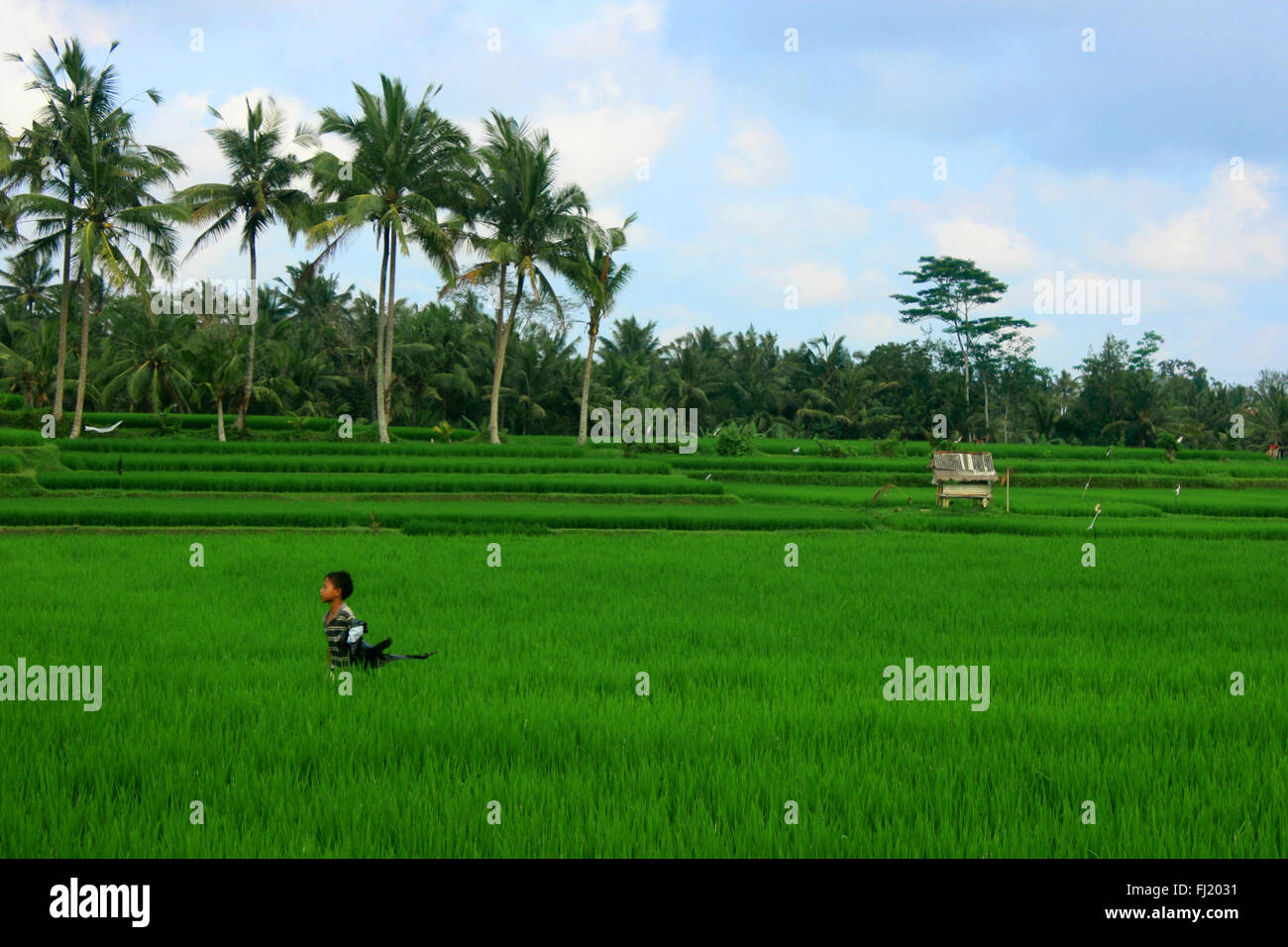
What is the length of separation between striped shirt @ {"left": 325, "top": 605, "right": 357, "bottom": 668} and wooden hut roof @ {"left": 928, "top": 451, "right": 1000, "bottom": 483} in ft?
53.8

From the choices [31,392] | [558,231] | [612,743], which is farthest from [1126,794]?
[31,392]

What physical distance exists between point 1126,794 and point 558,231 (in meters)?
26.9

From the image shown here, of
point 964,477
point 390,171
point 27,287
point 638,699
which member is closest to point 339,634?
point 638,699

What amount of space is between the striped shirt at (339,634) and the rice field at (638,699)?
0.23 m

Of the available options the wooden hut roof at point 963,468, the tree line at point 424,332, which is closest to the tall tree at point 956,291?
the tree line at point 424,332

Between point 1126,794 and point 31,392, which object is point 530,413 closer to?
point 31,392

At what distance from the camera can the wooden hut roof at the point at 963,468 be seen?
1945 cm

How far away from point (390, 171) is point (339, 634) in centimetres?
2337

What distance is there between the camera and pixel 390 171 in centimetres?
2580

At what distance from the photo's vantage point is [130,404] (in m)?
31.4

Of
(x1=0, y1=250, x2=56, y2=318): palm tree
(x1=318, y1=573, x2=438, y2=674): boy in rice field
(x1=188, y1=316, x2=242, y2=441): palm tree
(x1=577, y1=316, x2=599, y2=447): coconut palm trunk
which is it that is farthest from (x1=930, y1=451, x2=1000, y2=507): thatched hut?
(x1=0, y1=250, x2=56, y2=318): palm tree

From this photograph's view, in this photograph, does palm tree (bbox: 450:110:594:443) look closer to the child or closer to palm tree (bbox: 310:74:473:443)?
palm tree (bbox: 310:74:473:443)

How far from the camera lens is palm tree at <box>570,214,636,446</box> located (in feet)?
92.8

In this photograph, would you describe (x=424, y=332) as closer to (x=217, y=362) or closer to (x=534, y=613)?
(x=217, y=362)
